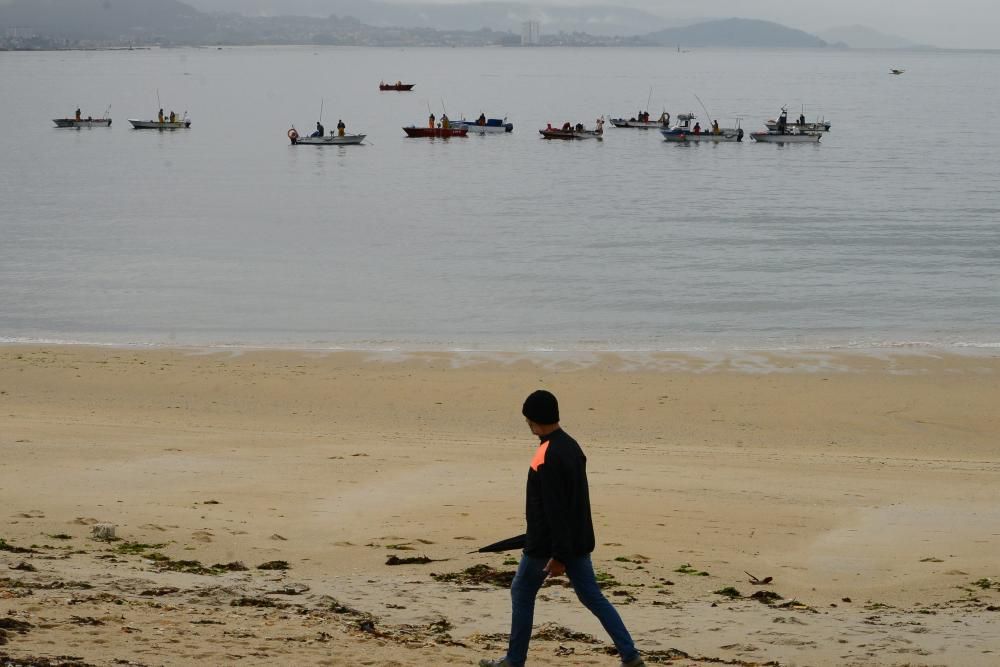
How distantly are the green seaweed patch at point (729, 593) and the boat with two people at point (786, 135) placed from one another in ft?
255

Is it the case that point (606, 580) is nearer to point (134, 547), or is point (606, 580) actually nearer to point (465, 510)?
point (465, 510)

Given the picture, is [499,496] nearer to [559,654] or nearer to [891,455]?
[559,654]

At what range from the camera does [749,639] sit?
24.2 ft

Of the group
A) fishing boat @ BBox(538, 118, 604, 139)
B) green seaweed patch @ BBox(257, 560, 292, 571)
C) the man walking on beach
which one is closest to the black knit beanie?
the man walking on beach

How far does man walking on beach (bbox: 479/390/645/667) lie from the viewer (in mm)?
6410

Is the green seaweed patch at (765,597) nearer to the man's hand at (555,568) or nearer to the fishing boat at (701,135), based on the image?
the man's hand at (555,568)

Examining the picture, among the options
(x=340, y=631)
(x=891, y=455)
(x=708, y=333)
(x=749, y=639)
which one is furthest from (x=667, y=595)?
(x=708, y=333)

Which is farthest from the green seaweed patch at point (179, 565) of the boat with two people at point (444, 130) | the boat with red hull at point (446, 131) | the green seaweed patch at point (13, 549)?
the boat with red hull at point (446, 131)

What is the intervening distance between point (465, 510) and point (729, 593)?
3.15m

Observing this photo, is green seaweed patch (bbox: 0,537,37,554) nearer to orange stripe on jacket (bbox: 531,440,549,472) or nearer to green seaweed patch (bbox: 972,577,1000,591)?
orange stripe on jacket (bbox: 531,440,549,472)

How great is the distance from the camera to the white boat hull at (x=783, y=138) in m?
83.3

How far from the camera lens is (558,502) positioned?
6.42 metres

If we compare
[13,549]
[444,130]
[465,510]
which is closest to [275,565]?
[13,549]

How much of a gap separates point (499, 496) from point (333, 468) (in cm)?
222
